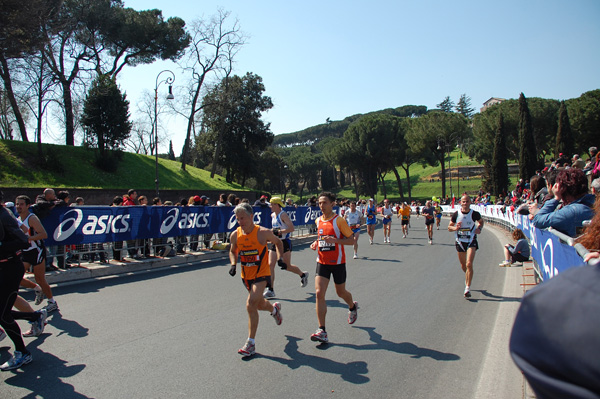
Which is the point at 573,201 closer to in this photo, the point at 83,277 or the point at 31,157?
the point at 83,277

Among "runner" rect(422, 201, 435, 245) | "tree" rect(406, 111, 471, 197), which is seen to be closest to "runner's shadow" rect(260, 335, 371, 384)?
"runner" rect(422, 201, 435, 245)

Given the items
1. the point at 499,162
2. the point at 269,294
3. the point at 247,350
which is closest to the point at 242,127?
the point at 499,162

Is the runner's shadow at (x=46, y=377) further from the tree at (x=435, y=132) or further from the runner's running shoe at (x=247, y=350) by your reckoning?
the tree at (x=435, y=132)

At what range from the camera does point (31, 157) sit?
29.9m

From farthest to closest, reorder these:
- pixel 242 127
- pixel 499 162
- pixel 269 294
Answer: pixel 499 162 → pixel 242 127 → pixel 269 294

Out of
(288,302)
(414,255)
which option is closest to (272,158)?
(414,255)

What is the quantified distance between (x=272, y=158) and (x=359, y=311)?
76115mm

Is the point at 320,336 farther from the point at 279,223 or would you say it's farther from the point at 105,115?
the point at 105,115

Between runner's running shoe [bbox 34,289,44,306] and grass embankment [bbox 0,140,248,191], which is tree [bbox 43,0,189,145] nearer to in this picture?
grass embankment [bbox 0,140,248,191]

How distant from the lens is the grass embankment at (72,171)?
27.7 meters

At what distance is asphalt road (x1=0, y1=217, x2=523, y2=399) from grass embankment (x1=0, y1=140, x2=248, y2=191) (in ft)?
74.3

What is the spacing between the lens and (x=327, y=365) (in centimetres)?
480

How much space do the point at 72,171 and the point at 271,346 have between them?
101ft

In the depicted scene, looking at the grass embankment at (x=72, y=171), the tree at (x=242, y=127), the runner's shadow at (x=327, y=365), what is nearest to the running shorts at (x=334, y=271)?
the runner's shadow at (x=327, y=365)
